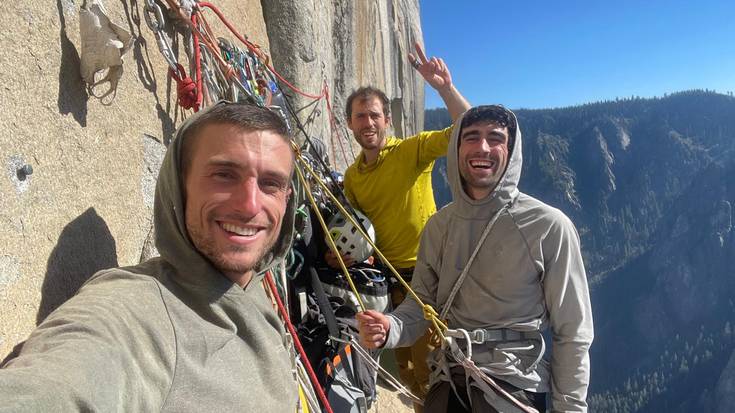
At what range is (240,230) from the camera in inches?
48.1

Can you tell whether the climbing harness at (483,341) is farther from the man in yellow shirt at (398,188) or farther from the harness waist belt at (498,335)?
the man in yellow shirt at (398,188)

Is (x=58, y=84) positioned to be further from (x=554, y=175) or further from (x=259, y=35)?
(x=554, y=175)

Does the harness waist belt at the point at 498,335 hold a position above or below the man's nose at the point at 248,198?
below

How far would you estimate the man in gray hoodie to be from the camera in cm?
189

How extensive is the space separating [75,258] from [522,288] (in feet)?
5.19

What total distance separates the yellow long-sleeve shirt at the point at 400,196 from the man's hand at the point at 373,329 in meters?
0.99

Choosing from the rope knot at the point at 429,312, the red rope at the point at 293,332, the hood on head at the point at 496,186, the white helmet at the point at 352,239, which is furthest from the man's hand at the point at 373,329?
the white helmet at the point at 352,239

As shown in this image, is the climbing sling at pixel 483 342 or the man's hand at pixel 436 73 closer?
the climbing sling at pixel 483 342

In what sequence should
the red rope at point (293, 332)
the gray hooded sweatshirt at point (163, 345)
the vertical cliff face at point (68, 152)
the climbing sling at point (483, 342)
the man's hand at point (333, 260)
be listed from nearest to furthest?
the gray hooded sweatshirt at point (163, 345)
the vertical cliff face at point (68, 152)
the red rope at point (293, 332)
the climbing sling at point (483, 342)
the man's hand at point (333, 260)

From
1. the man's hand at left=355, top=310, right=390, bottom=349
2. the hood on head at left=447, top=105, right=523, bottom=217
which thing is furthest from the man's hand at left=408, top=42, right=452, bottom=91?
the man's hand at left=355, top=310, right=390, bottom=349

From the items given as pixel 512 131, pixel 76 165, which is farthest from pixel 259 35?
pixel 76 165

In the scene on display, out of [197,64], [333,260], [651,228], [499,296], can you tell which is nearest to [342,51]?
[333,260]

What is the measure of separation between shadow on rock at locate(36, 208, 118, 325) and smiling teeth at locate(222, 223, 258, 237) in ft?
1.65

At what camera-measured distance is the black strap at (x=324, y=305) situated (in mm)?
2404
